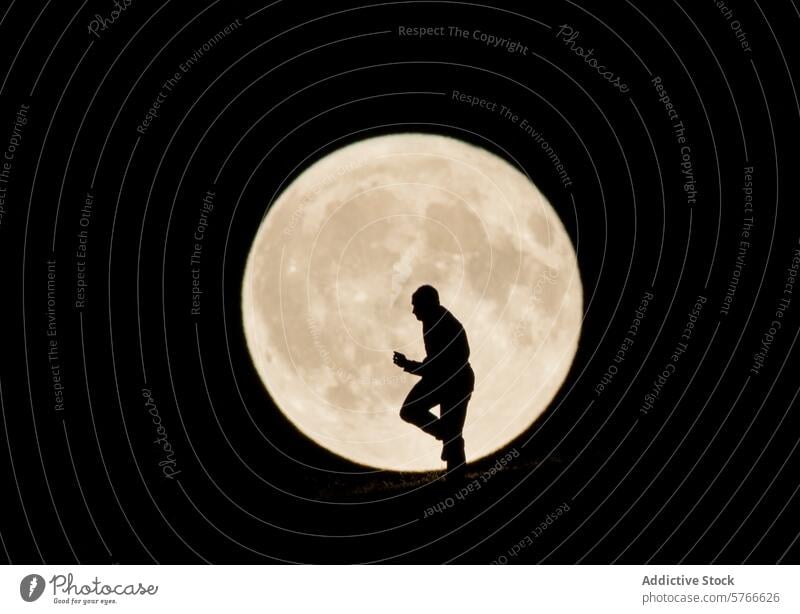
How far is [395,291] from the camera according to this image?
1579 centimetres

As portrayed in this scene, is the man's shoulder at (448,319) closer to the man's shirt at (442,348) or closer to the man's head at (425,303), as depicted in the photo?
the man's shirt at (442,348)

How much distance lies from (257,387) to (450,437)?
16.0 ft

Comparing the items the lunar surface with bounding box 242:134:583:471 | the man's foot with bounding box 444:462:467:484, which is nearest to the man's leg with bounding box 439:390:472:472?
the man's foot with bounding box 444:462:467:484

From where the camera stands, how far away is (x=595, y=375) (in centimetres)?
1844

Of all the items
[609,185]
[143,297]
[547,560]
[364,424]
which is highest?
[609,185]

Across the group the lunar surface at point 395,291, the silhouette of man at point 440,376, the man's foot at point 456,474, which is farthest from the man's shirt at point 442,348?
the lunar surface at point 395,291
